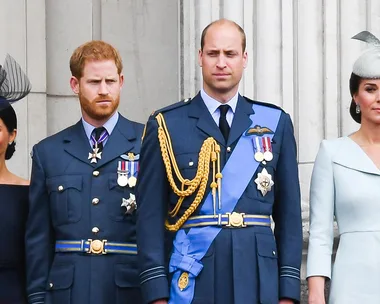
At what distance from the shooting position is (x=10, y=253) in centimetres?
669

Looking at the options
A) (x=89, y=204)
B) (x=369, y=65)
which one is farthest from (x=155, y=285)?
(x=369, y=65)

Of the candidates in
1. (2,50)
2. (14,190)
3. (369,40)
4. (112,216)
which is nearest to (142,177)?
(112,216)

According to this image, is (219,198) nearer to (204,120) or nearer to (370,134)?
(204,120)

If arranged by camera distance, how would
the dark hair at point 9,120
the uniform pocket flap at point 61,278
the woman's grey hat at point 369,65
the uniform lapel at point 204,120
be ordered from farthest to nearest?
the dark hair at point 9,120 → the uniform pocket flap at point 61,278 → the woman's grey hat at point 369,65 → the uniform lapel at point 204,120

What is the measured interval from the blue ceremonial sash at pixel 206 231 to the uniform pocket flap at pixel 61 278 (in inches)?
23.4

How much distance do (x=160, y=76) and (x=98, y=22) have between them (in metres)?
0.48

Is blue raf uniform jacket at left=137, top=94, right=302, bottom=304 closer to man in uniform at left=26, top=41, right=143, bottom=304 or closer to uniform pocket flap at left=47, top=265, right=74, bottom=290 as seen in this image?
man in uniform at left=26, top=41, right=143, bottom=304

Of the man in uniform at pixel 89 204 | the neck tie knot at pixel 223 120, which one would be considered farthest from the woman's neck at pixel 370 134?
the man in uniform at pixel 89 204

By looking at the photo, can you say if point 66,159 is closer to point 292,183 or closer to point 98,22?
point 292,183

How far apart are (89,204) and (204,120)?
717 millimetres

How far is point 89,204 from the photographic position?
6.59 m

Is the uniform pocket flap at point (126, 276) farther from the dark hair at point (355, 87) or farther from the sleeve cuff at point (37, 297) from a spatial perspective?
the dark hair at point (355, 87)

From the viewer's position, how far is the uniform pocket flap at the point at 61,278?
6.52 m

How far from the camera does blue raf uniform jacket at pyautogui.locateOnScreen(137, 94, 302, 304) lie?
610 cm
